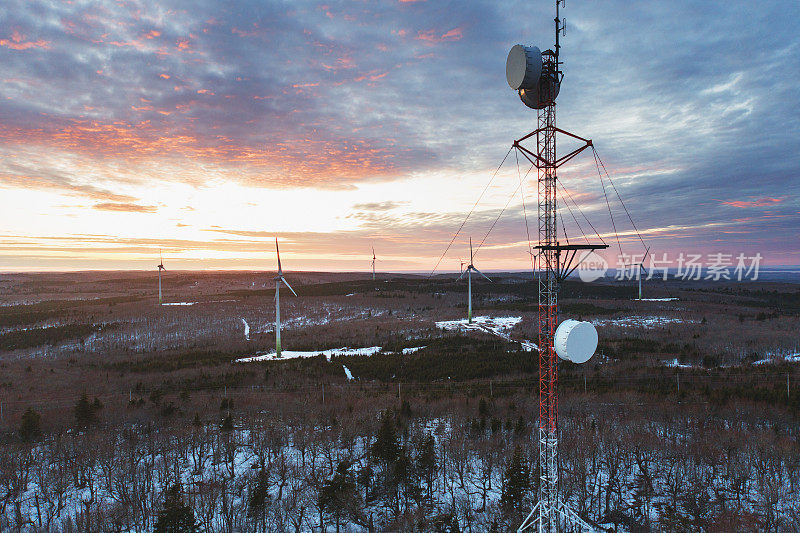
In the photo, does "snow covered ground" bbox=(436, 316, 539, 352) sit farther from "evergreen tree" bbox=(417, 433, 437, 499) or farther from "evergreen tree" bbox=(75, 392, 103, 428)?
"evergreen tree" bbox=(75, 392, 103, 428)

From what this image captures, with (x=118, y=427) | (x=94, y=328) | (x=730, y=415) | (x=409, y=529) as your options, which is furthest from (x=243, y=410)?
(x=94, y=328)

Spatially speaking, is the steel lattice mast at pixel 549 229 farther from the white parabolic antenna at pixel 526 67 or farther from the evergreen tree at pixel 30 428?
the evergreen tree at pixel 30 428

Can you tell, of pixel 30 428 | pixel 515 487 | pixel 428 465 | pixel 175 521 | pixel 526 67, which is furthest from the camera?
pixel 30 428

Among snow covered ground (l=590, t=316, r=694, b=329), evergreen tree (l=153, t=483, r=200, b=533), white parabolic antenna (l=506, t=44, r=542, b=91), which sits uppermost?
white parabolic antenna (l=506, t=44, r=542, b=91)

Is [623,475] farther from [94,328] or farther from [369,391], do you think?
[94,328]

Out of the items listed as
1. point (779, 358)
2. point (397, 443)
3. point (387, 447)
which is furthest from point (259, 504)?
point (779, 358)

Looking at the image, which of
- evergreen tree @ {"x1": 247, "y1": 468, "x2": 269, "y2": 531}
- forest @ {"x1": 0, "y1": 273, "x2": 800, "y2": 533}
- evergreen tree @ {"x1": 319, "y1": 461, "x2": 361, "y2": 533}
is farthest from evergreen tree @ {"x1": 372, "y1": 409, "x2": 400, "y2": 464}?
evergreen tree @ {"x1": 247, "y1": 468, "x2": 269, "y2": 531}

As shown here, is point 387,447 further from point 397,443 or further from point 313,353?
point 313,353
